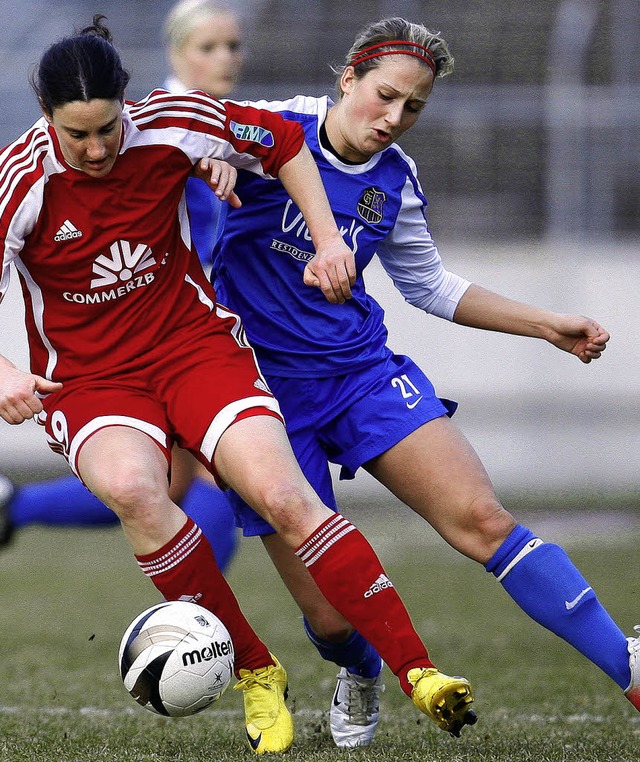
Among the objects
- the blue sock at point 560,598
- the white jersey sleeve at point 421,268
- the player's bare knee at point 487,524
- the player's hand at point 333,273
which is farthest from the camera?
the white jersey sleeve at point 421,268

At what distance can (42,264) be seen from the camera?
3574 mm

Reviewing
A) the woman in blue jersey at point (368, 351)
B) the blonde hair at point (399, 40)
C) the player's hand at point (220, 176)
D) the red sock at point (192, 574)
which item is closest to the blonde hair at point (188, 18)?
the woman in blue jersey at point (368, 351)

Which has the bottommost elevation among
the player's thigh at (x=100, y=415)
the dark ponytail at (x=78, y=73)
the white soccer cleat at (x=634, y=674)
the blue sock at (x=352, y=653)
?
the blue sock at (x=352, y=653)

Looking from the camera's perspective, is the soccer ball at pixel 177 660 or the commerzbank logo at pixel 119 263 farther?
the commerzbank logo at pixel 119 263

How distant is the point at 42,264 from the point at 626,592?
4.48m

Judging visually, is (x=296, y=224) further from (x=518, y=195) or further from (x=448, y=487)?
(x=518, y=195)

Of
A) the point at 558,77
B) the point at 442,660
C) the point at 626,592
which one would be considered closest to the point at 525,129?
the point at 558,77

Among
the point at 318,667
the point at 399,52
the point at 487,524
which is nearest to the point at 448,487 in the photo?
the point at 487,524

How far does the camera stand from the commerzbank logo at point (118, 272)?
3.58 metres

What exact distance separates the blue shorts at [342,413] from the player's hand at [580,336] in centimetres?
45

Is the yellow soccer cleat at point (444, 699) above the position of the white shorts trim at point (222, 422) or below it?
below

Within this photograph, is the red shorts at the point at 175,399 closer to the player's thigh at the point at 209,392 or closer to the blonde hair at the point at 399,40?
the player's thigh at the point at 209,392

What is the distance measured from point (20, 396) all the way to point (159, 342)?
0.56 metres

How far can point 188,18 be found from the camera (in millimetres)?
5082
